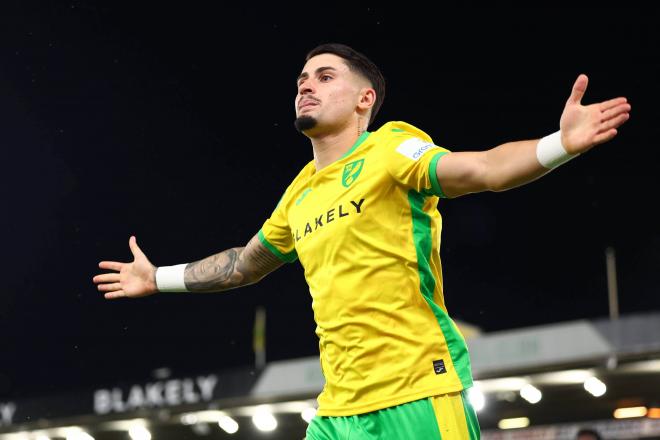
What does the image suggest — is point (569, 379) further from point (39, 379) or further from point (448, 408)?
point (39, 379)

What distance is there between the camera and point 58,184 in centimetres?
3036

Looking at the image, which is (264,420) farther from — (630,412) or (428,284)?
(428,284)

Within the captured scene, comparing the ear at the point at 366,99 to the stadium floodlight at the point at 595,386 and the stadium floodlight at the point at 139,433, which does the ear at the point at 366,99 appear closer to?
the stadium floodlight at the point at 595,386

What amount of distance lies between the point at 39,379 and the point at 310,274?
134 ft

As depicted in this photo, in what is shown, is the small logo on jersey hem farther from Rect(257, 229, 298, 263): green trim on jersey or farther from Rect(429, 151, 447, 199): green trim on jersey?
Rect(257, 229, 298, 263): green trim on jersey

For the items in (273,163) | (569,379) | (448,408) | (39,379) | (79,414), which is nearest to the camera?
(448,408)

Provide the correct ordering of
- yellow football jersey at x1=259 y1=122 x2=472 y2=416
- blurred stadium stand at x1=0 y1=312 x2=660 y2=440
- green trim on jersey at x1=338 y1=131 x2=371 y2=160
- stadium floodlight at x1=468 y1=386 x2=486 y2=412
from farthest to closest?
stadium floodlight at x1=468 y1=386 x2=486 y2=412 → blurred stadium stand at x1=0 y1=312 x2=660 y2=440 → green trim on jersey at x1=338 y1=131 x2=371 y2=160 → yellow football jersey at x1=259 y1=122 x2=472 y2=416

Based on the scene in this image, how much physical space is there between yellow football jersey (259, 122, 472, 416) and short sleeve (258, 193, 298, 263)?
1.91 ft

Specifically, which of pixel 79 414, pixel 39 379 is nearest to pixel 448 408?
pixel 79 414

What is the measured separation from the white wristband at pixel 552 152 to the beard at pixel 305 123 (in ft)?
4.09

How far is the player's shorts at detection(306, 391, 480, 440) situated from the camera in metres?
4.09

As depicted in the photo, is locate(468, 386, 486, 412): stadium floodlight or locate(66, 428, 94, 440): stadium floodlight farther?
locate(66, 428, 94, 440): stadium floodlight

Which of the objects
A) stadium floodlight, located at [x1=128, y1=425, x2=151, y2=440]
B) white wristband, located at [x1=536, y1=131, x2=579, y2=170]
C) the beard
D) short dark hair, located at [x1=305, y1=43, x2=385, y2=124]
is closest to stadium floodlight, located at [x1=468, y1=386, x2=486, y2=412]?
stadium floodlight, located at [x1=128, y1=425, x2=151, y2=440]

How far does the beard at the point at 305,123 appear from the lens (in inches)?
183
